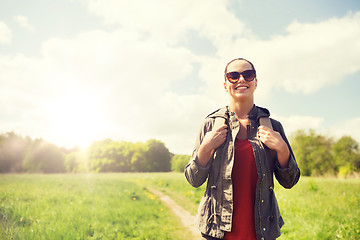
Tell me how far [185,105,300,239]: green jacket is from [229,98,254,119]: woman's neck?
5.5 inches

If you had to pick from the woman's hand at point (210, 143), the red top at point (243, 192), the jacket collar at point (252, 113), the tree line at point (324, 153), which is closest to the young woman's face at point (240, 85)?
the jacket collar at point (252, 113)

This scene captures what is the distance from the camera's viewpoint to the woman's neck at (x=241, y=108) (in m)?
2.75

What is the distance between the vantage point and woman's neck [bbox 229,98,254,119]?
9.04ft

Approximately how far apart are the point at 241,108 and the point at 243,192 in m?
0.90

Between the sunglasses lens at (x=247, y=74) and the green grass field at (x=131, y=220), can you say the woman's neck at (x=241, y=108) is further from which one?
the green grass field at (x=131, y=220)

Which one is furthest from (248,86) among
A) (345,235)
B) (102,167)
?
(102,167)

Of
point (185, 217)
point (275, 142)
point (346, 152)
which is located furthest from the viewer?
point (346, 152)

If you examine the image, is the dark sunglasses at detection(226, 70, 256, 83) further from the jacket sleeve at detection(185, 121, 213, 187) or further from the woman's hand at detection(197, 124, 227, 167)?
the jacket sleeve at detection(185, 121, 213, 187)

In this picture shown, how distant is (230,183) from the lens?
8.00 ft

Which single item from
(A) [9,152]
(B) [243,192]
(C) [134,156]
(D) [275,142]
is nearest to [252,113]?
(D) [275,142]

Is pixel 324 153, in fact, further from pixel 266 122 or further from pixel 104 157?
pixel 266 122

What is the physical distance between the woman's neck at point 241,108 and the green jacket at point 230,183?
0.46 feet

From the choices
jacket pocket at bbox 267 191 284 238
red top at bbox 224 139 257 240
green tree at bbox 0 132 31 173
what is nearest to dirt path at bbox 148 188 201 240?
jacket pocket at bbox 267 191 284 238

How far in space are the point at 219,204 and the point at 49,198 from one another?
33.9 feet
